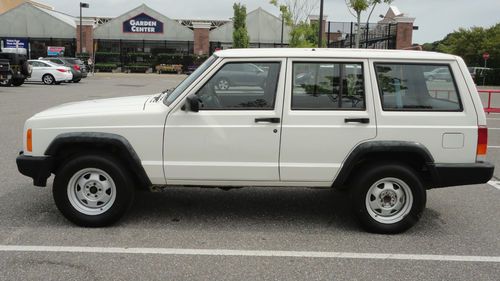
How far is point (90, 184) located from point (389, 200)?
9.69 ft

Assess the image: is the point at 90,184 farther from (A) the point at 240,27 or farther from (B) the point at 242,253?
(A) the point at 240,27

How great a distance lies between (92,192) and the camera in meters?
5.09

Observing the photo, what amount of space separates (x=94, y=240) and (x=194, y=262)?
1.08m

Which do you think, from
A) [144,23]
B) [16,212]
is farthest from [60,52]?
[16,212]

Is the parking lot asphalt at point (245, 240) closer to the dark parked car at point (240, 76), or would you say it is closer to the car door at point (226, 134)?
the car door at point (226, 134)

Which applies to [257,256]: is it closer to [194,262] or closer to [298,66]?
[194,262]

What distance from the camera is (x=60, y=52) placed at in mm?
51438

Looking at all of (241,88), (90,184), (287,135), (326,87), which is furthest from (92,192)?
(326,87)

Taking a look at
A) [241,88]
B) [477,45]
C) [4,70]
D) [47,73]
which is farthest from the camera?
[477,45]

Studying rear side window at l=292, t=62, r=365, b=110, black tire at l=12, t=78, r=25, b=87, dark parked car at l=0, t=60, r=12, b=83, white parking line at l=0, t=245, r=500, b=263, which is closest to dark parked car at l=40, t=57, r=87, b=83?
black tire at l=12, t=78, r=25, b=87

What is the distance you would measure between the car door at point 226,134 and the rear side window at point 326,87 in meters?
0.19

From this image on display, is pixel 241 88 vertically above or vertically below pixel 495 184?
above

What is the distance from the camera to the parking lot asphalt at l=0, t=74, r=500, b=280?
4148 mm

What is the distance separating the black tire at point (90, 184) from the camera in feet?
16.2
